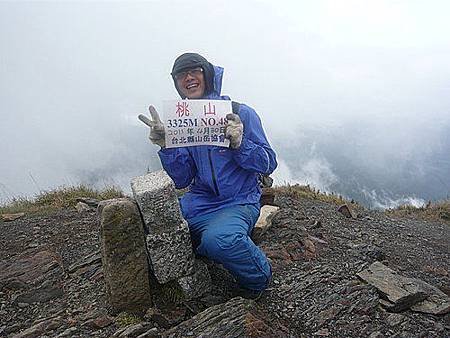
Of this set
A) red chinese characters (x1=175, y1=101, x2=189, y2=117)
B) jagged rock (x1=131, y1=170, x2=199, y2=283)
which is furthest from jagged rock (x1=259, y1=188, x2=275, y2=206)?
red chinese characters (x1=175, y1=101, x2=189, y2=117)

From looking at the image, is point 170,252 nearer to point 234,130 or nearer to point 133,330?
point 133,330

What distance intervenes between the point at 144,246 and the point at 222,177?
1.14m

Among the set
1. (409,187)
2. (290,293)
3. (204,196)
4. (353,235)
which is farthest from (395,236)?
(409,187)

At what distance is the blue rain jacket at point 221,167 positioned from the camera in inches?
195

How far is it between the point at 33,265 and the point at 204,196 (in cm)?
254

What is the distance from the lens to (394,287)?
5.17 m

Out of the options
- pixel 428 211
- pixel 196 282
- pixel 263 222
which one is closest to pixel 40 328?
pixel 196 282

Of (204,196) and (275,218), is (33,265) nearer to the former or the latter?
(204,196)

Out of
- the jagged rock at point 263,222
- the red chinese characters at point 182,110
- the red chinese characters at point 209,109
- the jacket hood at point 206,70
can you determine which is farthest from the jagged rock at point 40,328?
the jagged rock at point 263,222

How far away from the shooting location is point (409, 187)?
391 ft

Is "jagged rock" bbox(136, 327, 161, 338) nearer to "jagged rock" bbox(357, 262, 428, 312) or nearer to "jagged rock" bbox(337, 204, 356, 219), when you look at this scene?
"jagged rock" bbox(357, 262, 428, 312)

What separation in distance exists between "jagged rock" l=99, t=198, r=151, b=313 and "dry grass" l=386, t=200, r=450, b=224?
323 inches

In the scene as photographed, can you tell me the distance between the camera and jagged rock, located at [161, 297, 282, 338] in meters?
4.12

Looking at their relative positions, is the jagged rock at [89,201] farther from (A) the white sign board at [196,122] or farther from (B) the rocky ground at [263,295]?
(A) the white sign board at [196,122]
